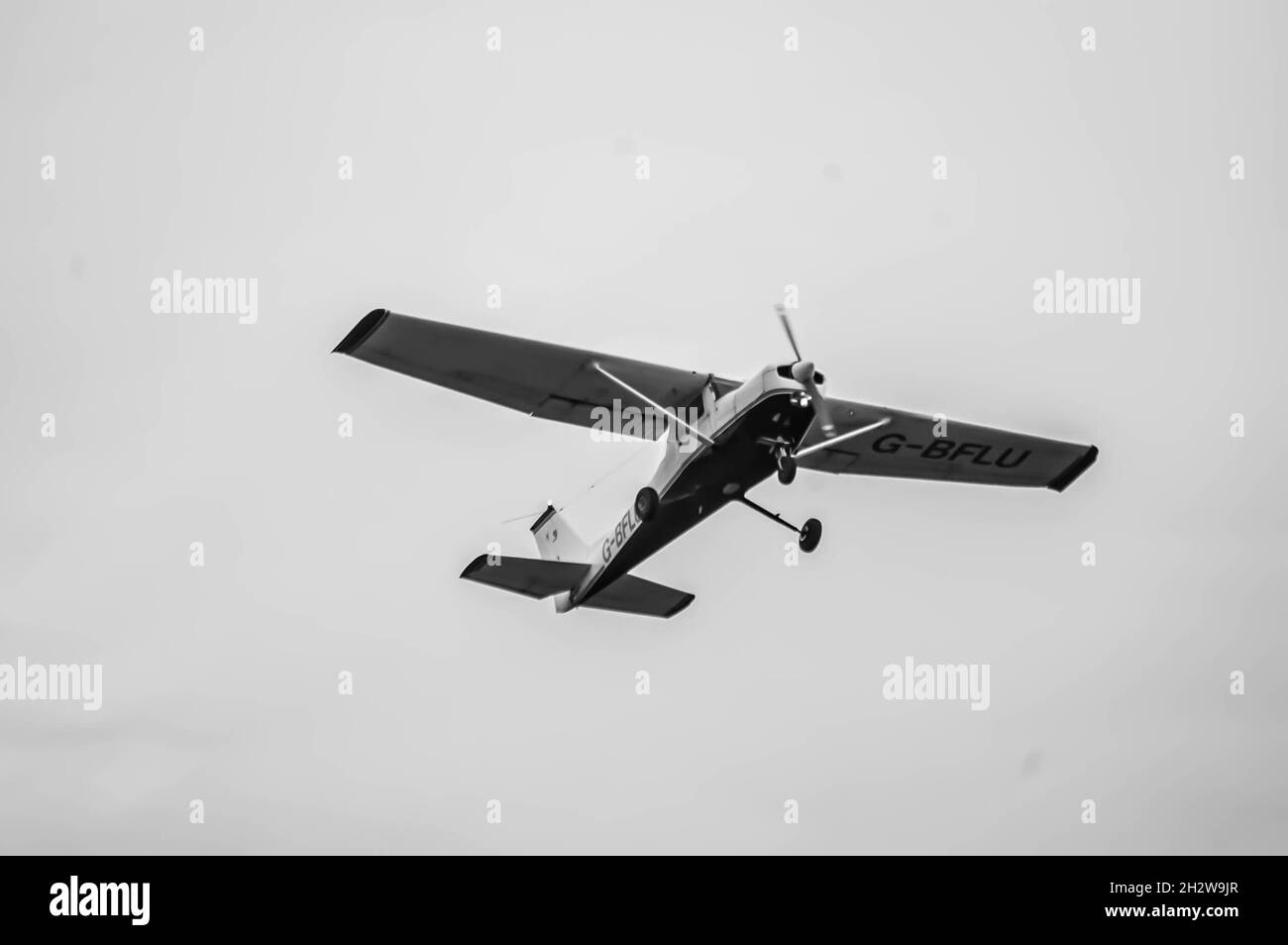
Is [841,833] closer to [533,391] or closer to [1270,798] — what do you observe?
[1270,798]

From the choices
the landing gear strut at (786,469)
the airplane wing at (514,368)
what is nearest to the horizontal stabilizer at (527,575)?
the airplane wing at (514,368)

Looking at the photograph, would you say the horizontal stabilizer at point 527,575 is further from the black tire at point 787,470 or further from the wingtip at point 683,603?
the black tire at point 787,470

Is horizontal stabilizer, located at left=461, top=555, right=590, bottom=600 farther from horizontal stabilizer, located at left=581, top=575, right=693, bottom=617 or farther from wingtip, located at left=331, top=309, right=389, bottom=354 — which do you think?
wingtip, located at left=331, top=309, right=389, bottom=354

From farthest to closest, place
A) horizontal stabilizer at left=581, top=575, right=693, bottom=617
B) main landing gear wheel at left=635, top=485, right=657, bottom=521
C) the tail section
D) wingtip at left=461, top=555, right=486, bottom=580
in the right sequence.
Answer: the tail section, horizontal stabilizer at left=581, top=575, right=693, bottom=617, wingtip at left=461, top=555, right=486, bottom=580, main landing gear wheel at left=635, top=485, right=657, bottom=521

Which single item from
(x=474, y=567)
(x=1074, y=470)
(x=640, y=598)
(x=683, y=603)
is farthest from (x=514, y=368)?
(x=1074, y=470)

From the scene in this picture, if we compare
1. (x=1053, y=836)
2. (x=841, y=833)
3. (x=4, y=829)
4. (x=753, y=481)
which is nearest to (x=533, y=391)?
(x=753, y=481)

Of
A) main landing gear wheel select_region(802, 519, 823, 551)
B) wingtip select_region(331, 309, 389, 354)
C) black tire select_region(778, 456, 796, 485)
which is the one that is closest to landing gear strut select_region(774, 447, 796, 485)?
black tire select_region(778, 456, 796, 485)
